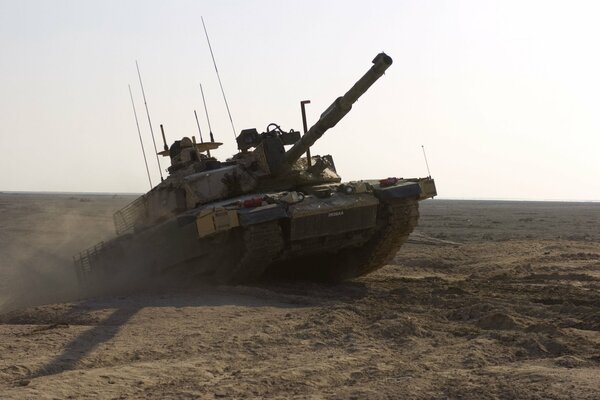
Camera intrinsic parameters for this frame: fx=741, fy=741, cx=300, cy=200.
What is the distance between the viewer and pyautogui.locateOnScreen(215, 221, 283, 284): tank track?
36.6 feet

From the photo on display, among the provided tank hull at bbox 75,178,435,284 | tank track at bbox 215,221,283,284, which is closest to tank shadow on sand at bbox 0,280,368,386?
tank track at bbox 215,221,283,284

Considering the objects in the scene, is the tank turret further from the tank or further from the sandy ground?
the sandy ground

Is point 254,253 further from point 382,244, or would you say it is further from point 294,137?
point 294,137

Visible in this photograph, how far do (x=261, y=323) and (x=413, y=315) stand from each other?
6.13 feet

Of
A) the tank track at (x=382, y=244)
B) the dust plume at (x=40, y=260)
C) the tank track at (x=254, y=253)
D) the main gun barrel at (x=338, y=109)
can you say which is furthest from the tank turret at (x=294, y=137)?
the dust plume at (x=40, y=260)

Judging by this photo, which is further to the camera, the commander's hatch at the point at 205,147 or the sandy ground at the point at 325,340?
the commander's hatch at the point at 205,147

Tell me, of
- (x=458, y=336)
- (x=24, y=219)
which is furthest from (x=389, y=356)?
(x=24, y=219)

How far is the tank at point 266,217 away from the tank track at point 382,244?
0.06 feet

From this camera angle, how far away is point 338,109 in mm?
12203

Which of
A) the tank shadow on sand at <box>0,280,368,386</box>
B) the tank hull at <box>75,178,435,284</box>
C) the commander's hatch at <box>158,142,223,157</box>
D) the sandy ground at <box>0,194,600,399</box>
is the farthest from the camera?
the commander's hatch at <box>158,142,223,157</box>

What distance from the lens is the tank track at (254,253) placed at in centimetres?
1115

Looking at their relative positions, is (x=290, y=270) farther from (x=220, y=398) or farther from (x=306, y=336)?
(x=220, y=398)

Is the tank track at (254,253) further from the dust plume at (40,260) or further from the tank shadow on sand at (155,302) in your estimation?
the dust plume at (40,260)

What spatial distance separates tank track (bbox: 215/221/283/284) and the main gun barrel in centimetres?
211
